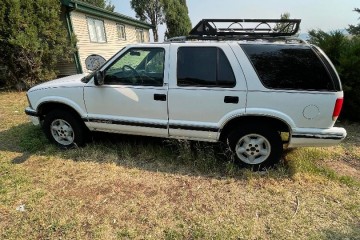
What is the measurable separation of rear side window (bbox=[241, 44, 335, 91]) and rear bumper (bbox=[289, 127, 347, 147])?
55 cm

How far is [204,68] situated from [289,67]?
3.57 feet

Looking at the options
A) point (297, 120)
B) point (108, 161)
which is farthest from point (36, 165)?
point (297, 120)

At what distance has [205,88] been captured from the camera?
3619mm

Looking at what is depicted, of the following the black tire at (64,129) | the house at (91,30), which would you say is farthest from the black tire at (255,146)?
the house at (91,30)

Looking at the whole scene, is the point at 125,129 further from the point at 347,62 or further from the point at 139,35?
the point at 139,35

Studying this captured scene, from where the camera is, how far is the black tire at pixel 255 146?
3.69 m

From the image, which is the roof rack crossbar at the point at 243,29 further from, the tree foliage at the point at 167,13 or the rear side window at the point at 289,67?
the tree foliage at the point at 167,13

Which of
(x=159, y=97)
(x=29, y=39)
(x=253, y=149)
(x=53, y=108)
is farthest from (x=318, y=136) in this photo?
(x=29, y=39)

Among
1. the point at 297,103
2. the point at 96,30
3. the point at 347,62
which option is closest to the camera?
the point at 297,103

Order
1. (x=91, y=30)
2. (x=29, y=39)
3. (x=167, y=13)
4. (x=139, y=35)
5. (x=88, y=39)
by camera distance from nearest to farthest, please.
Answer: (x=29, y=39)
(x=88, y=39)
(x=91, y=30)
(x=139, y=35)
(x=167, y=13)

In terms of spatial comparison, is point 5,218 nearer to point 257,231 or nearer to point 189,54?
point 257,231

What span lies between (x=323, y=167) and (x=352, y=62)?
306 centimetres

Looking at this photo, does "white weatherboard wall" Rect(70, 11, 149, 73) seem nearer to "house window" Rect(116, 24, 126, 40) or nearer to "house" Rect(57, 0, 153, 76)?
"house" Rect(57, 0, 153, 76)

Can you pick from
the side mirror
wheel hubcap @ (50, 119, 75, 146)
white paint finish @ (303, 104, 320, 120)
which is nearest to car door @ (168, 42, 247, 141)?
white paint finish @ (303, 104, 320, 120)
